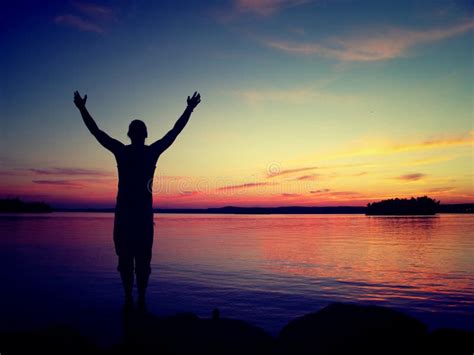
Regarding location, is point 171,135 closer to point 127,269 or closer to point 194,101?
point 194,101

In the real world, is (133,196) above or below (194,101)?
below

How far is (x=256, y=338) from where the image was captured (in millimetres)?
6512

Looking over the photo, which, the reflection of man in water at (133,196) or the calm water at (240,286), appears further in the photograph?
the calm water at (240,286)

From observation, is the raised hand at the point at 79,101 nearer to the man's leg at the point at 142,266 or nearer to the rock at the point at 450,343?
the man's leg at the point at 142,266

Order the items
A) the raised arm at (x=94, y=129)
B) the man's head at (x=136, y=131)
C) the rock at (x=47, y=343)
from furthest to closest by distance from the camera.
Result: the man's head at (x=136, y=131) < the raised arm at (x=94, y=129) < the rock at (x=47, y=343)

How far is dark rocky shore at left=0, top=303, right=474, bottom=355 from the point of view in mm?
6160

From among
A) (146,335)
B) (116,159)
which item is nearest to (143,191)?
(116,159)

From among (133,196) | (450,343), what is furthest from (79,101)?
(450,343)

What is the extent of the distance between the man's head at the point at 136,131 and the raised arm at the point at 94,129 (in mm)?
332

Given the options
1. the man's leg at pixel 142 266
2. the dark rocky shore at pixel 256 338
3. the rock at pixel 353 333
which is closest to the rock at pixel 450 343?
the dark rocky shore at pixel 256 338

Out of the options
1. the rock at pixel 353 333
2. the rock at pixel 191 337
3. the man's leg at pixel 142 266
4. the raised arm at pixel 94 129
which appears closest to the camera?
the rock at pixel 191 337

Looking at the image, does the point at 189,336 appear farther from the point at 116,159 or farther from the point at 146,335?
the point at 116,159

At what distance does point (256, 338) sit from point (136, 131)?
477 centimetres

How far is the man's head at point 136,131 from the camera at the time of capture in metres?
7.62
